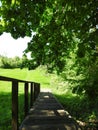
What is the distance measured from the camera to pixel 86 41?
6258 millimetres

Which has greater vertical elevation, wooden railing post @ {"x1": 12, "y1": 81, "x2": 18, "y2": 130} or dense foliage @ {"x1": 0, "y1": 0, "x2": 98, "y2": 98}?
dense foliage @ {"x1": 0, "y1": 0, "x2": 98, "y2": 98}

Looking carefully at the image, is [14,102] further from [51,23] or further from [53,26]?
[51,23]

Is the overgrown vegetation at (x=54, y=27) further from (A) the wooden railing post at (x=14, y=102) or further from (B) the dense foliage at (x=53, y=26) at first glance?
(A) the wooden railing post at (x=14, y=102)

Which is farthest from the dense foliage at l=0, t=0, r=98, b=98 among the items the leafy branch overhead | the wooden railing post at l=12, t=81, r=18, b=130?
the wooden railing post at l=12, t=81, r=18, b=130

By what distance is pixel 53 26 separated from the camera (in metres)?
7.36

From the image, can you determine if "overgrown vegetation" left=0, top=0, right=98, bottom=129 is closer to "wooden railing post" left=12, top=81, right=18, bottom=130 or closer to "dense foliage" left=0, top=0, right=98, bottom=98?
"dense foliage" left=0, top=0, right=98, bottom=98

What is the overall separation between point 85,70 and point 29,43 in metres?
3.83

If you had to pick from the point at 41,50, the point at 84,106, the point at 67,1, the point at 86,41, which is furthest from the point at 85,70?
the point at 67,1

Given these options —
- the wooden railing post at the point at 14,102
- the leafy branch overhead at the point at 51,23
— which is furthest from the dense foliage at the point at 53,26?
the wooden railing post at the point at 14,102

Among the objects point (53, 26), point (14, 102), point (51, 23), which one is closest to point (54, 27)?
point (53, 26)

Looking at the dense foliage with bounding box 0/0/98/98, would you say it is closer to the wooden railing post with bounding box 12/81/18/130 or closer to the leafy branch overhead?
the leafy branch overhead

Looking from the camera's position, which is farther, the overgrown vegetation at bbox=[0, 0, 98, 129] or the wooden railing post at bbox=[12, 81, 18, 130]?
the overgrown vegetation at bbox=[0, 0, 98, 129]

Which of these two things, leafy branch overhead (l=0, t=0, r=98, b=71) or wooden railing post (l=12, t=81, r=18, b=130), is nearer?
wooden railing post (l=12, t=81, r=18, b=130)

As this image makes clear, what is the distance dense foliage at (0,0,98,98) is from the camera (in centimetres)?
589
